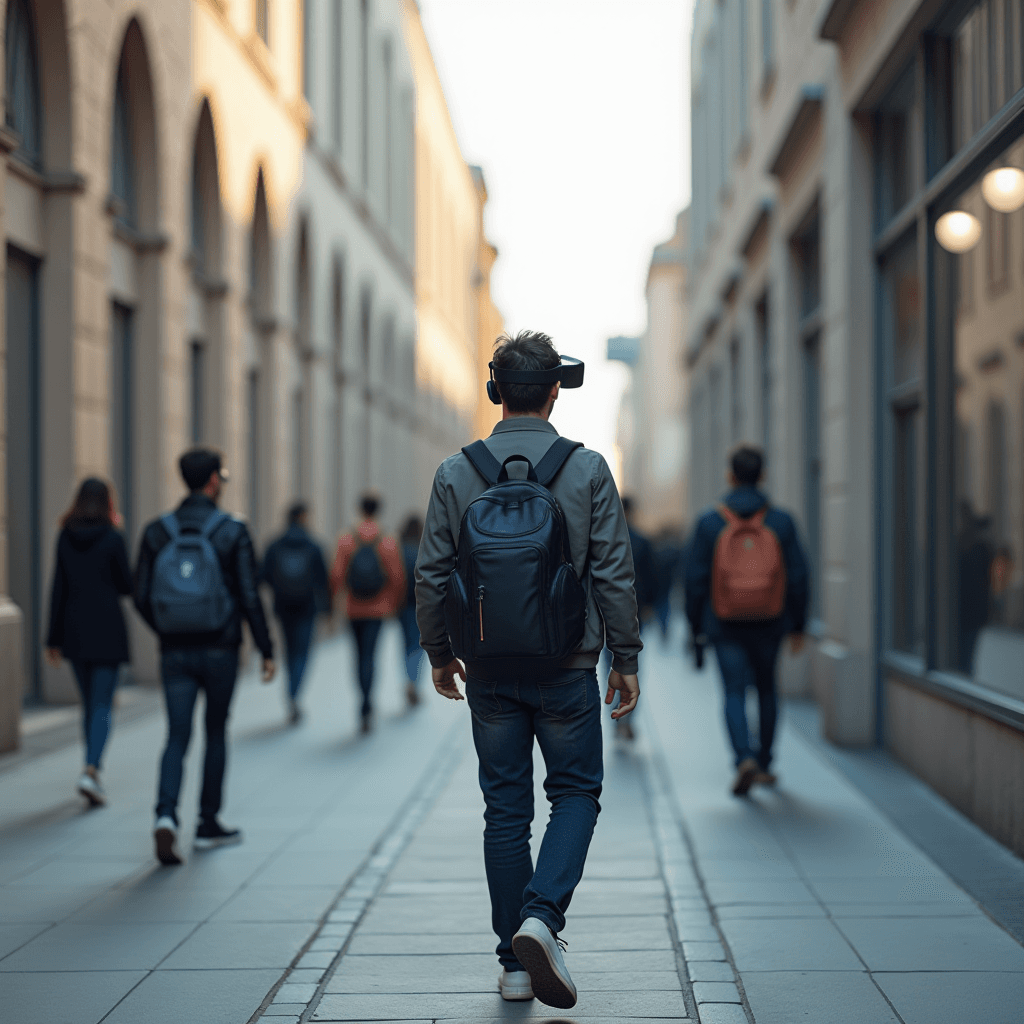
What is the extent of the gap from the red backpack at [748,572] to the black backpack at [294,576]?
464 centimetres

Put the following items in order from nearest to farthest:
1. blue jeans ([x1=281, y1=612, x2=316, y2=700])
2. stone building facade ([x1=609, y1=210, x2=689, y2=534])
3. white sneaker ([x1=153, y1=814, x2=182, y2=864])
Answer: white sneaker ([x1=153, y1=814, x2=182, y2=864]) < blue jeans ([x1=281, y1=612, x2=316, y2=700]) < stone building facade ([x1=609, y1=210, x2=689, y2=534])

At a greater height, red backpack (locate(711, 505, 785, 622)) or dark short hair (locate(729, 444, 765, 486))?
dark short hair (locate(729, 444, 765, 486))

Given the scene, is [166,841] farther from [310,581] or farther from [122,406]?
[122,406]

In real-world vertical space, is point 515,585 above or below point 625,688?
above

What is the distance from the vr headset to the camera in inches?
168

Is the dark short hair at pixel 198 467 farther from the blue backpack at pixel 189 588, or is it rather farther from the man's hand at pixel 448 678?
the man's hand at pixel 448 678

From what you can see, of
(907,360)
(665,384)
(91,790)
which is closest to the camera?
(91,790)

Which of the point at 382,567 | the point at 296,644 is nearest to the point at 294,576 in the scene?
the point at 296,644

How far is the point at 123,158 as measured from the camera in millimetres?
13164

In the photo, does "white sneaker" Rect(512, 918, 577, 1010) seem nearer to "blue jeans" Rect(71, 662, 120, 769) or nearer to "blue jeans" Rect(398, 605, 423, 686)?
"blue jeans" Rect(71, 662, 120, 769)

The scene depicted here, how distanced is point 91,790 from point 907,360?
18.0ft

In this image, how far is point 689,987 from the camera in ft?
14.3

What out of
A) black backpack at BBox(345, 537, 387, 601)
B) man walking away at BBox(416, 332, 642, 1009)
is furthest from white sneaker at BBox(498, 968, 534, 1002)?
black backpack at BBox(345, 537, 387, 601)

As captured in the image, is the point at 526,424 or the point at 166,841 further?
the point at 166,841
